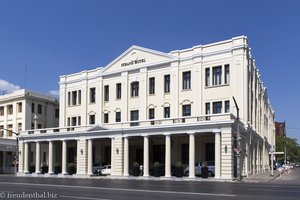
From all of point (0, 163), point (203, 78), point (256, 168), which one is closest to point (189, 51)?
point (203, 78)

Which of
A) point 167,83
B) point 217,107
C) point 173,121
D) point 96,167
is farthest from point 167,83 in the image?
point 96,167

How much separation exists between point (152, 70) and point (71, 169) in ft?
49.6

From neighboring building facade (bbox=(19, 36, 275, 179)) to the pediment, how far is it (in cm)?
12

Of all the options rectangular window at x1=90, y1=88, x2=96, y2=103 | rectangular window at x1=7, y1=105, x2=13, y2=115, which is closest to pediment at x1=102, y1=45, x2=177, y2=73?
rectangular window at x1=90, y1=88, x2=96, y2=103

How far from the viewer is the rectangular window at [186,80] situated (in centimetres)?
4769

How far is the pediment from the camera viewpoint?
163 feet

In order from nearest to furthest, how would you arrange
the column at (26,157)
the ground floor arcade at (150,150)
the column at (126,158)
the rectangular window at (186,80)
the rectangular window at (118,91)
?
the ground floor arcade at (150,150), the column at (126,158), the rectangular window at (186,80), the rectangular window at (118,91), the column at (26,157)

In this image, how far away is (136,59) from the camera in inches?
2040

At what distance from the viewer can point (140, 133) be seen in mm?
44000

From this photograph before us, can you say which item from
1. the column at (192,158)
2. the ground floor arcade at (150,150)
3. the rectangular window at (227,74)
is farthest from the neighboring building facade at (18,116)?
the rectangular window at (227,74)

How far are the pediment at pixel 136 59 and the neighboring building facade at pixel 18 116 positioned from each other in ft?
53.2

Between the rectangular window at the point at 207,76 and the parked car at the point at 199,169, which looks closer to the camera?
the parked car at the point at 199,169

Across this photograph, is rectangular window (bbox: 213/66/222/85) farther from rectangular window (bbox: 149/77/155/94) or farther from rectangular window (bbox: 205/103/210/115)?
rectangular window (bbox: 149/77/155/94)

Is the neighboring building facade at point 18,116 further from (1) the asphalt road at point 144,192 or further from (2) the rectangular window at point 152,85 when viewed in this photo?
(1) the asphalt road at point 144,192
